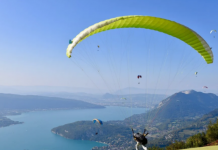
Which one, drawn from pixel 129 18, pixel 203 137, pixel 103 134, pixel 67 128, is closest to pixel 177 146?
pixel 203 137

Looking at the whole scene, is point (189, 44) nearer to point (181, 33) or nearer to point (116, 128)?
point (181, 33)

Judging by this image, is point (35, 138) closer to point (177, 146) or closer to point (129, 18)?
point (177, 146)

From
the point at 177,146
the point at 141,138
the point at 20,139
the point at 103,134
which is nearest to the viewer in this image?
the point at 141,138

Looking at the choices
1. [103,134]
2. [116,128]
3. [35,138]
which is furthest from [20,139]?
[116,128]

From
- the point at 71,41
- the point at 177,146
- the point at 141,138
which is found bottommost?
the point at 177,146

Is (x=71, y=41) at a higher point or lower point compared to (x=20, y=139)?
higher

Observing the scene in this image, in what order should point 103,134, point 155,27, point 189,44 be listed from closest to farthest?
point 155,27 → point 189,44 → point 103,134

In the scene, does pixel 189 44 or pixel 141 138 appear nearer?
pixel 141 138
